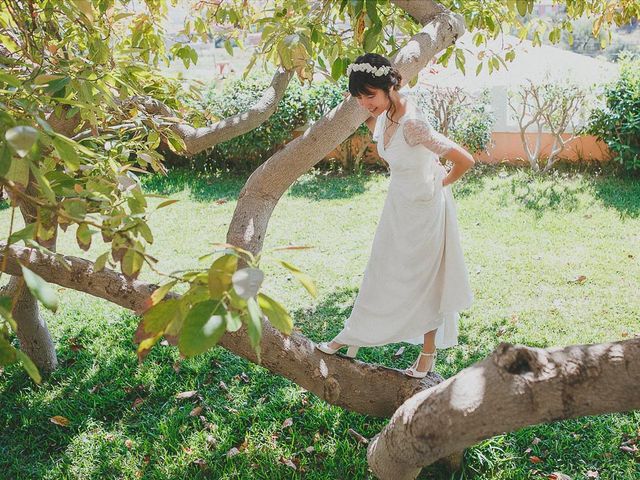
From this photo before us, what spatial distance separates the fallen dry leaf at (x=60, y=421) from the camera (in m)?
3.74

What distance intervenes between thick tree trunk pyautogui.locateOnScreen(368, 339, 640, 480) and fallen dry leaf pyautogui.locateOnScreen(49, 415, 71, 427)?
2.64 meters

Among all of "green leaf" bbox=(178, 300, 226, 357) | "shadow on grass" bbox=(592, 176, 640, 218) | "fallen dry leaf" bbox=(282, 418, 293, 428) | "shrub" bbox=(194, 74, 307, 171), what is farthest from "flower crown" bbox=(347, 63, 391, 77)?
"shrub" bbox=(194, 74, 307, 171)

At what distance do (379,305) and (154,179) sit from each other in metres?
7.03

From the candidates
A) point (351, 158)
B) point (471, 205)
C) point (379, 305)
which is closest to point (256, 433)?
point (379, 305)

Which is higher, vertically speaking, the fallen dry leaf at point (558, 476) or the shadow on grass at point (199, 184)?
the fallen dry leaf at point (558, 476)

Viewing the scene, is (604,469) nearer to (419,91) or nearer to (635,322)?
(635,322)

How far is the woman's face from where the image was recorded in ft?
9.62

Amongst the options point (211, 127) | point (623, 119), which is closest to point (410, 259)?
point (211, 127)

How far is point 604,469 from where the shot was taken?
3.15 meters

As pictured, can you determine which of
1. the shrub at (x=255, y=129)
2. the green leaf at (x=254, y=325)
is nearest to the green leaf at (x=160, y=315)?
the green leaf at (x=254, y=325)

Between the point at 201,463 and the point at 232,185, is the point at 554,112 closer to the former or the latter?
the point at 232,185

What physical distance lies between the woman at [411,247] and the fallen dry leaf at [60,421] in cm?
171

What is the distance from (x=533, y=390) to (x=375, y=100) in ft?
5.46

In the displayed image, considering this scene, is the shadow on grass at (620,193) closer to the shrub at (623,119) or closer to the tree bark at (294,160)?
the shrub at (623,119)
